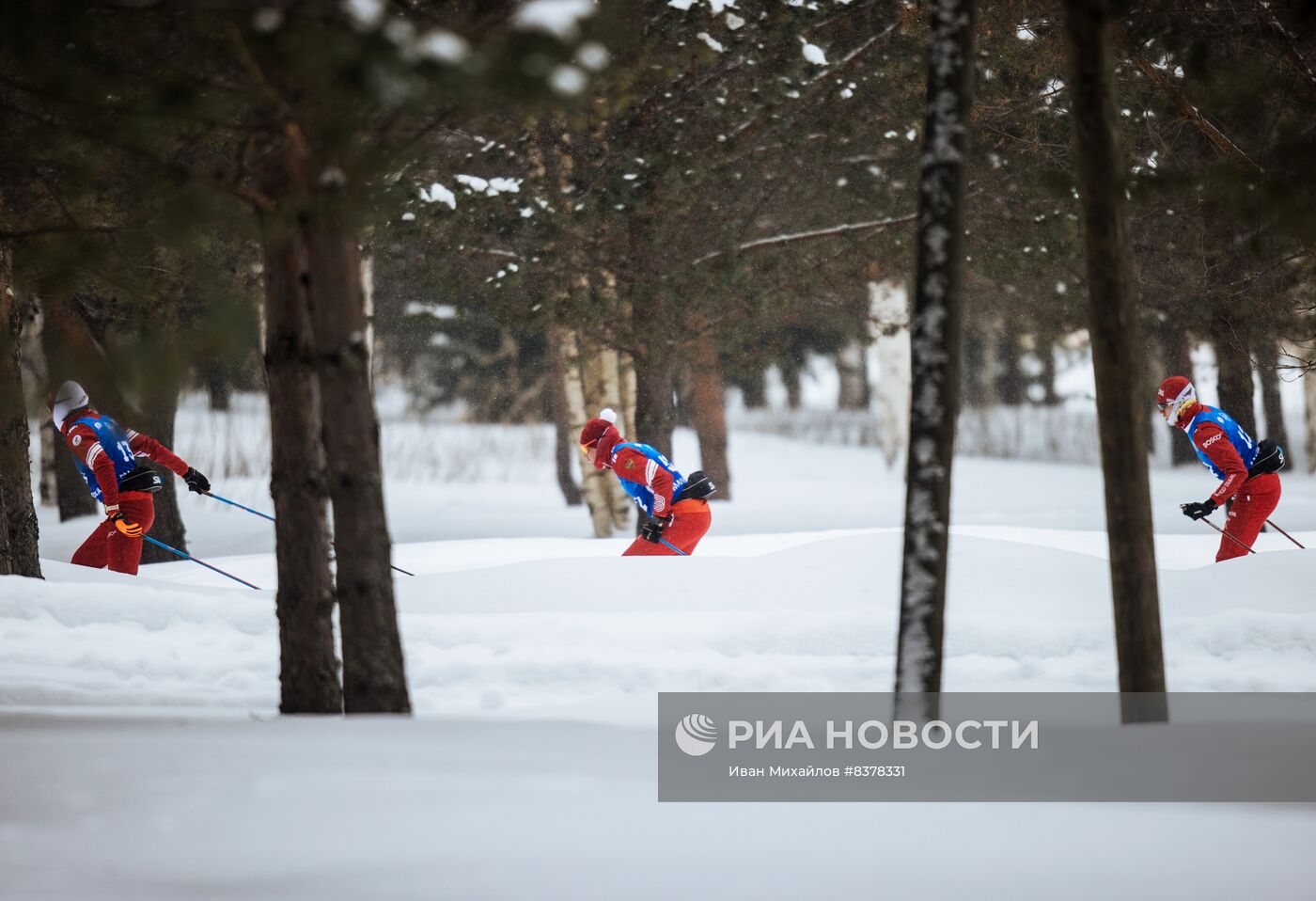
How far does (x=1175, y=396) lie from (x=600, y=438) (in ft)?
15.5

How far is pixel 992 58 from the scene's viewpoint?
34.3 ft

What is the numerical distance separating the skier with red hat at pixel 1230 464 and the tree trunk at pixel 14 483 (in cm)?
839

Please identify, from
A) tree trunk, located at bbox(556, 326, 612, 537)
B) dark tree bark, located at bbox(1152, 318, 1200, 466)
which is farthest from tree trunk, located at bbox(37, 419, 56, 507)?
dark tree bark, located at bbox(1152, 318, 1200, 466)

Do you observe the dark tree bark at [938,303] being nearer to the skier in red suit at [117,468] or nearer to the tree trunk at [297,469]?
the tree trunk at [297,469]

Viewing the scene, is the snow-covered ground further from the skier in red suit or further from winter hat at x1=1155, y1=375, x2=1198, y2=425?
winter hat at x1=1155, y1=375, x2=1198, y2=425

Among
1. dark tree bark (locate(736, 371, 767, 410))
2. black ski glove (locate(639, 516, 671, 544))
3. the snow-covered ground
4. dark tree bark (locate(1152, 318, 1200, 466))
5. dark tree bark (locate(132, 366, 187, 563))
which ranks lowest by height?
the snow-covered ground

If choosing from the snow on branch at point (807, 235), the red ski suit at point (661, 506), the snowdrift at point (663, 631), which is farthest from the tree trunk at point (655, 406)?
the snowdrift at point (663, 631)

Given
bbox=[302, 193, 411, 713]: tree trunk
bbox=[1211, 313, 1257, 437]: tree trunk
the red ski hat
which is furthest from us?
bbox=[1211, 313, 1257, 437]: tree trunk

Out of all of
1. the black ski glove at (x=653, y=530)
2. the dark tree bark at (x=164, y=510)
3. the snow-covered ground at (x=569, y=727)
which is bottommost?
the snow-covered ground at (x=569, y=727)

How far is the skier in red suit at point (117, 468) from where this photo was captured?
32.2 ft

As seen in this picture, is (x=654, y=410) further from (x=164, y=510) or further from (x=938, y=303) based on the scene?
(x=938, y=303)

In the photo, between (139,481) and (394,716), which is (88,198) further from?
(394,716)

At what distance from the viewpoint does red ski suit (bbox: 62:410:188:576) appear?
984 centimetres

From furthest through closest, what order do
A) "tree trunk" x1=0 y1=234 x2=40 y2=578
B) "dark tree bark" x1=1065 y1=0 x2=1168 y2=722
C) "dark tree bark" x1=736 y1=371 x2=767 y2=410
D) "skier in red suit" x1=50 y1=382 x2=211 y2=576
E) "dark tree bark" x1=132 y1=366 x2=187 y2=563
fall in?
"dark tree bark" x1=736 y1=371 x2=767 y2=410 → "dark tree bark" x1=132 y1=366 x2=187 y2=563 → "skier in red suit" x1=50 y1=382 x2=211 y2=576 → "tree trunk" x1=0 y1=234 x2=40 y2=578 → "dark tree bark" x1=1065 y1=0 x2=1168 y2=722
